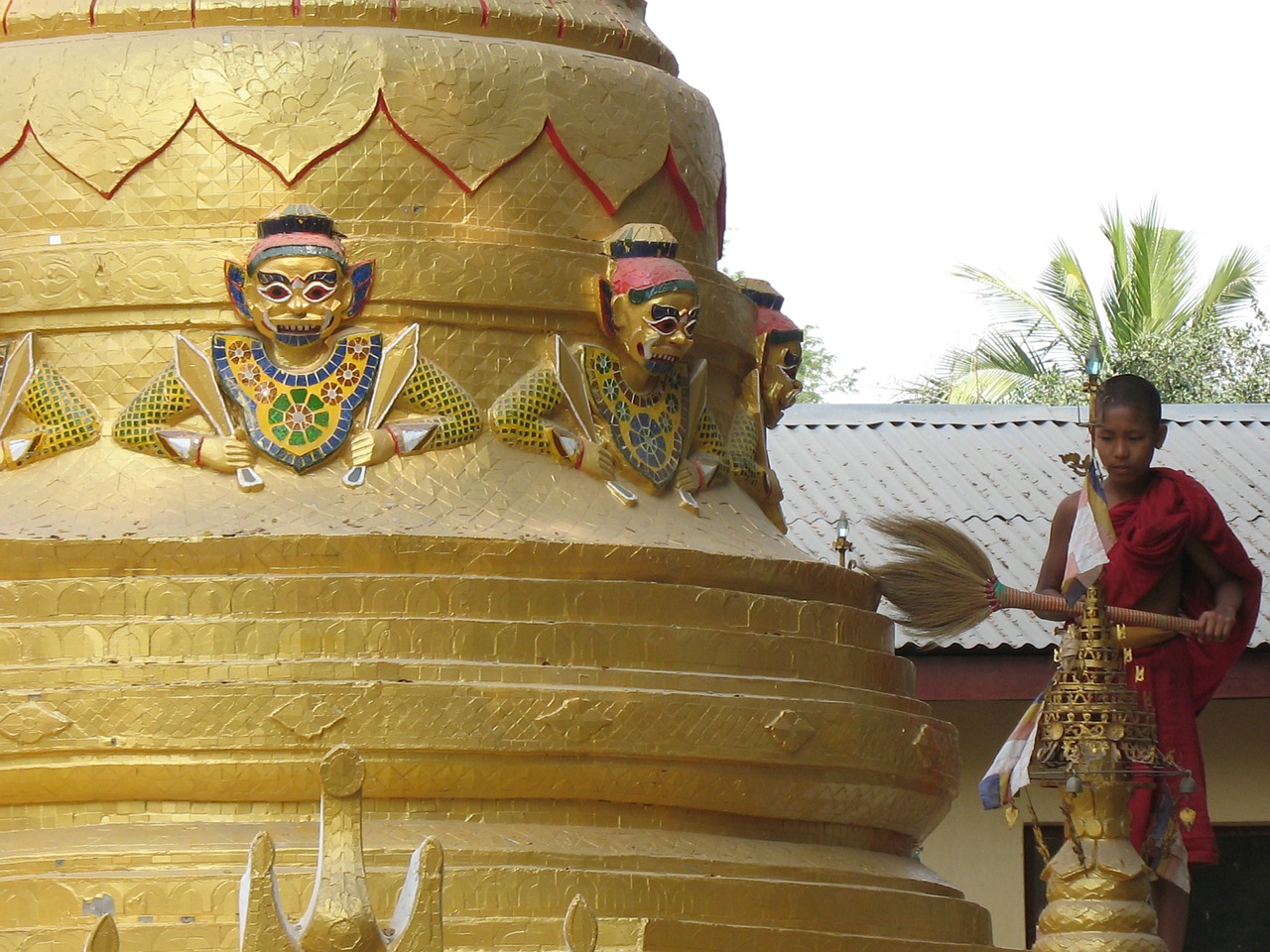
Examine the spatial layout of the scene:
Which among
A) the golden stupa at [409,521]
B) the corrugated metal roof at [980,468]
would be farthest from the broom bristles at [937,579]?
the corrugated metal roof at [980,468]

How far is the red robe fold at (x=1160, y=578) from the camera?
888cm

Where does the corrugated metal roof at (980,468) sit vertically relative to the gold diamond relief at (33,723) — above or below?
above

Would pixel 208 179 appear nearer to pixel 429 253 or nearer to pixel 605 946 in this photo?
pixel 429 253

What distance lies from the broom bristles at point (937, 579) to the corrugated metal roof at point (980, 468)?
457 cm

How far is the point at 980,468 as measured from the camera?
15992mm

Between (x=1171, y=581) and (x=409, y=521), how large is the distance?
8.52 feet

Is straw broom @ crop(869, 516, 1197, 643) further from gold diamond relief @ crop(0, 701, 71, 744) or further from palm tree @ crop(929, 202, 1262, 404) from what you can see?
palm tree @ crop(929, 202, 1262, 404)

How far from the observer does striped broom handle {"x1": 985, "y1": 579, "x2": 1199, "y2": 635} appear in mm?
8680

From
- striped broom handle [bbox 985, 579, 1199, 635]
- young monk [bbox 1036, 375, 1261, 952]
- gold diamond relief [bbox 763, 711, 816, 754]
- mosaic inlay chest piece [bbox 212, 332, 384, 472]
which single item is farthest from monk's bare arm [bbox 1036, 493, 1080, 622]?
mosaic inlay chest piece [bbox 212, 332, 384, 472]

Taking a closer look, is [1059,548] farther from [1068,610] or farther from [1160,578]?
[1068,610]

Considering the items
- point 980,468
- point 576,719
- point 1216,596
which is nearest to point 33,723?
point 576,719

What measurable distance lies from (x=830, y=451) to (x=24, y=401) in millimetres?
8149

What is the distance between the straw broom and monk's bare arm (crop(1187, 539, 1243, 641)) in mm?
57

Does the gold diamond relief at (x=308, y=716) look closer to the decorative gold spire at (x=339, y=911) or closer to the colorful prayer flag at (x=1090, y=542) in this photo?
the decorative gold spire at (x=339, y=911)
